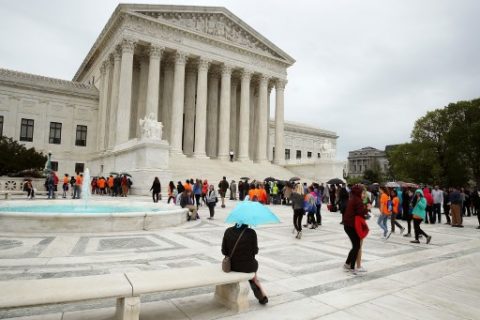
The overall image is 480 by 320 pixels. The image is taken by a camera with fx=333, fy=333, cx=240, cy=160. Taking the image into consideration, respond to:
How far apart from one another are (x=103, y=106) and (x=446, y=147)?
44968 millimetres

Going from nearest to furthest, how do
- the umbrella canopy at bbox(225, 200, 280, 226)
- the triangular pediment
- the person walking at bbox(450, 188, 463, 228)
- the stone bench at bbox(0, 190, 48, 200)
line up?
the umbrella canopy at bbox(225, 200, 280, 226) → the person walking at bbox(450, 188, 463, 228) → the stone bench at bbox(0, 190, 48, 200) → the triangular pediment

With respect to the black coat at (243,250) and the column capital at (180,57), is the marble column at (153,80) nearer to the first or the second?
the column capital at (180,57)

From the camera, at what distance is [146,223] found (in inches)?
405

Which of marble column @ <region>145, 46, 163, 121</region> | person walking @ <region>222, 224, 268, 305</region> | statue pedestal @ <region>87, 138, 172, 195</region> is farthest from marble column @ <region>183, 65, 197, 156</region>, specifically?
person walking @ <region>222, 224, 268, 305</region>

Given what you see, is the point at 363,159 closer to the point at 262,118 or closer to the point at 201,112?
the point at 262,118

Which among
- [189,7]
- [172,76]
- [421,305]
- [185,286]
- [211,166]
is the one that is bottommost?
[421,305]

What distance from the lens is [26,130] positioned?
39.5 m

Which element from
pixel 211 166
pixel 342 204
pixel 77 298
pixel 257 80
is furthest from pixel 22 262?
pixel 257 80

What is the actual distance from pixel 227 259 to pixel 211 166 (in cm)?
3042

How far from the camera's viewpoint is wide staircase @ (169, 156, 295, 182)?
3073 cm

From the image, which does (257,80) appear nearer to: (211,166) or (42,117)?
(211,166)

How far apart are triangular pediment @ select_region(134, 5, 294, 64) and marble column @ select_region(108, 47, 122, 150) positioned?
5.53 m

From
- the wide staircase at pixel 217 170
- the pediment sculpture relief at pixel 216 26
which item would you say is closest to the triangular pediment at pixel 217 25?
the pediment sculpture relief at pixel 216 26

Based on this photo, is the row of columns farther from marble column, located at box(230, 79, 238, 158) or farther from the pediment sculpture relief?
the pediment sculpture relief
